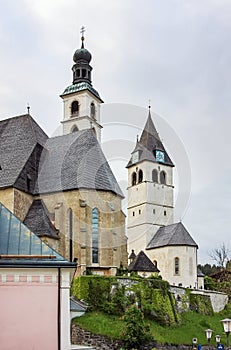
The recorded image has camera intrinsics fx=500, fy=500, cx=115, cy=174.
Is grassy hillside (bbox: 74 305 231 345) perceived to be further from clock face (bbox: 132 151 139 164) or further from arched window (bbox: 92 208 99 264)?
clock face (bbox: 132 151 139 164)

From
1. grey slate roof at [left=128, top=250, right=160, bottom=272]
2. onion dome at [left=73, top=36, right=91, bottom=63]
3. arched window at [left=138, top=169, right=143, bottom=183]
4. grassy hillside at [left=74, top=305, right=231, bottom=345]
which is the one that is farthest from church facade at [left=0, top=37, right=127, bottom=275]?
arched window at [left=138, top=169, right=143, bottom=183]

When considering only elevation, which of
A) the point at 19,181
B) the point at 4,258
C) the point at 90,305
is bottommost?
the point at 90,305

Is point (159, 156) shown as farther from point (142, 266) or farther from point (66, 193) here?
point (66, 193)

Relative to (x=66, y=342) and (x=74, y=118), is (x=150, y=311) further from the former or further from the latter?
(x=74, y=118)

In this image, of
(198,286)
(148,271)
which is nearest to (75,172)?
(148,271)

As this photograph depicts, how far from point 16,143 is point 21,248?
26.3 m

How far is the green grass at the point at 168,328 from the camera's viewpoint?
30297 mm

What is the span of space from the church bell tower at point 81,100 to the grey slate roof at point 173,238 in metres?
13.6

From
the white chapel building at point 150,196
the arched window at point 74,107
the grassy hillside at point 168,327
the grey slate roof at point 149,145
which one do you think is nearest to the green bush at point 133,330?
the grassy hillside at point 168,327

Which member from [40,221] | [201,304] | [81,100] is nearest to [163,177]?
[81,100]

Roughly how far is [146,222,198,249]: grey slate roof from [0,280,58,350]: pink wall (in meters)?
39.3

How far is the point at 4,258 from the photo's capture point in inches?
624

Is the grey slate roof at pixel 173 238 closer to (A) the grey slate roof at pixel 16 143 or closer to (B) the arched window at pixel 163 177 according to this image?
(B) the arched window at pixel 163 177

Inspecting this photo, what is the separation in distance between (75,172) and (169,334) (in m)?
14.4
